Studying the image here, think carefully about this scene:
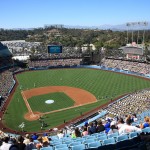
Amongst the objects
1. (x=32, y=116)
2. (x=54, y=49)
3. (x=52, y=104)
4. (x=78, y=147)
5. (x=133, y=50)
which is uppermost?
(x=78, y=147)

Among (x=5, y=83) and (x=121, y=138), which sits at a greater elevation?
(x=121, y=138)

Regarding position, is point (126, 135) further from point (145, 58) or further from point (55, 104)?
point (145, 58)

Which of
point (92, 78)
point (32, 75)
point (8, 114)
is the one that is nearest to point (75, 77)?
point (92, 78)

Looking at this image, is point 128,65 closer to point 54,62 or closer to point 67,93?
point 54,62

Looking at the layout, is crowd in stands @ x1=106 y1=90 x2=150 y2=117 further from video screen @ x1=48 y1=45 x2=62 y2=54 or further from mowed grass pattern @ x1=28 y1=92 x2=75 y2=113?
video screen @ x1=48 y1=45 x2=62 y2=54

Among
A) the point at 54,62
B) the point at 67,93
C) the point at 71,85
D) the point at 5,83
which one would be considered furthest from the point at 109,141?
the point at 54,62

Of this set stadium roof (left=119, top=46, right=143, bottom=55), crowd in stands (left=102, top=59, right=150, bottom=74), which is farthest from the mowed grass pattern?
stadium roof (left=119, top=46, right=143, bottom=55)
